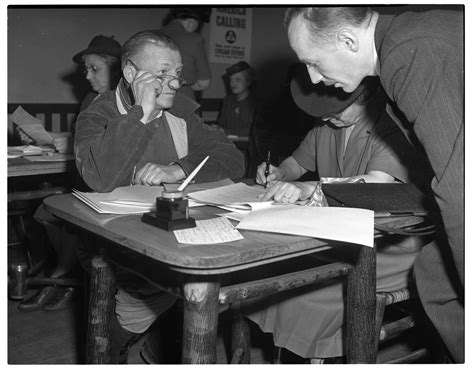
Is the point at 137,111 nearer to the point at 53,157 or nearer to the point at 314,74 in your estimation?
the point at 314,74

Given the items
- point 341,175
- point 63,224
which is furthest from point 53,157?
point 341,175

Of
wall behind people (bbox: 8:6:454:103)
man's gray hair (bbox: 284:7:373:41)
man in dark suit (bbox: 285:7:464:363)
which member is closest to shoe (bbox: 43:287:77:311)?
man in dark suit (bbox: 285:7:464:363)

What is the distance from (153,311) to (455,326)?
39.0 inches

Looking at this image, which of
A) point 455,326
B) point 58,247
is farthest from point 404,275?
point 58,247

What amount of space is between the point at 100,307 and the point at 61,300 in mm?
1421

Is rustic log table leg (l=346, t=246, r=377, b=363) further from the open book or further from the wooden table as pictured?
the open book

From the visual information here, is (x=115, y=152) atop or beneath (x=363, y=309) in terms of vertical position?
atop

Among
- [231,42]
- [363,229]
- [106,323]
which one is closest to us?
[363,229]

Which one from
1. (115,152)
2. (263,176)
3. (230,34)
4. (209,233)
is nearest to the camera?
(209,233)

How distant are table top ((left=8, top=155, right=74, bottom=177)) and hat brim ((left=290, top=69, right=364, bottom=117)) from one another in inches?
52.0

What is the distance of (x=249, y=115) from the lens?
600 cm

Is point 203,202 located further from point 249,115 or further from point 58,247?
point 249,115

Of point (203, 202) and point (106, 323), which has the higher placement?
point (203, 202)

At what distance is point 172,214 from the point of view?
1.24 meters
